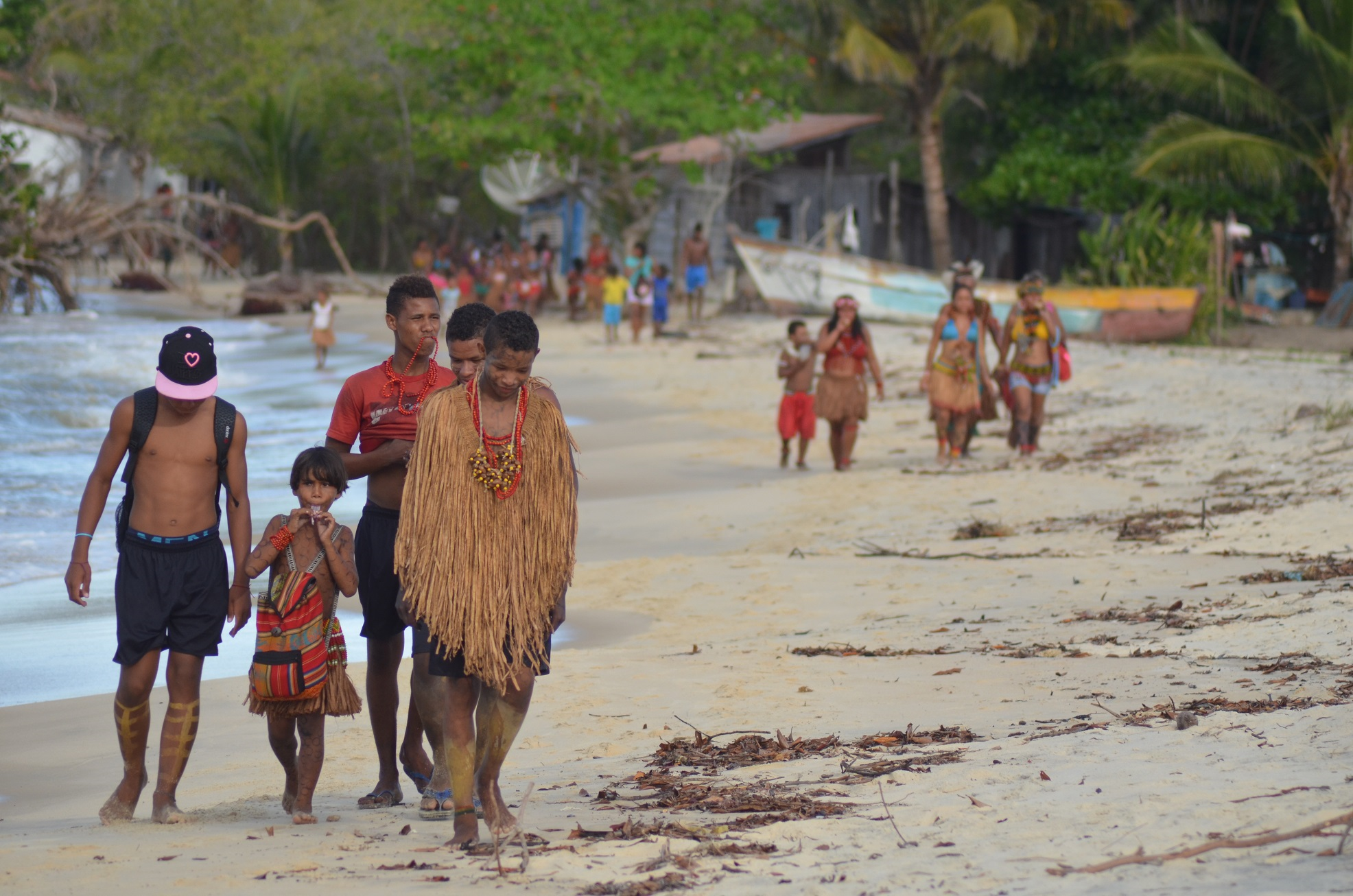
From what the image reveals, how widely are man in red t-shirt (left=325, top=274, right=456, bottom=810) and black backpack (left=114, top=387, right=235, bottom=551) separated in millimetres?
332

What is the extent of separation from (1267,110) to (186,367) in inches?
915

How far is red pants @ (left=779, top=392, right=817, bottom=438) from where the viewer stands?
12844mm

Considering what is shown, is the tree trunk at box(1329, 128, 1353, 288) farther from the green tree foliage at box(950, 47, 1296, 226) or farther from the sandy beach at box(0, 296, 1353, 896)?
the sandy beach at box(0, 296, 1353, 896)

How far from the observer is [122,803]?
4.71 m

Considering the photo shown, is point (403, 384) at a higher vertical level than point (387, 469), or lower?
higher

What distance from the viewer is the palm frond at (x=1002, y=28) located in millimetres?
25375

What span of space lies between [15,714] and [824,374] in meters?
7.63

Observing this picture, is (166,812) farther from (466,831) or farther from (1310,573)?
(1310,573)

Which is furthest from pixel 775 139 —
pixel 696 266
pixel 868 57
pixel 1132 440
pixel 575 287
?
pixel 1132 440

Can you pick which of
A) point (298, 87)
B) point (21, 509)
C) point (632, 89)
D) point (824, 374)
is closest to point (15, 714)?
point (21, 509)

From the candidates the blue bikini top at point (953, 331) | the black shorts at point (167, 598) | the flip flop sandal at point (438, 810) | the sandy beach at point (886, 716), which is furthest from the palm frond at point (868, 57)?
the flip flop sandal at point (438, 810)

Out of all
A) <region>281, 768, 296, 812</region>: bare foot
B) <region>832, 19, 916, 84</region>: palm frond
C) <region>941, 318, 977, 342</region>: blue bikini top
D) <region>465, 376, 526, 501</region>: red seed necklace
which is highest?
<region>832, 19, 916, 84</region>: palm frond

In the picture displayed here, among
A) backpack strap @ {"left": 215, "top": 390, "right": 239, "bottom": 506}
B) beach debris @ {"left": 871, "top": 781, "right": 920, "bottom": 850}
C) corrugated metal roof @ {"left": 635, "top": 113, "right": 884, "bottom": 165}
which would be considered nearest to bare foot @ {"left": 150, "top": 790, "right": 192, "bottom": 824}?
backpack strap @ {"left": 215, "top": 390, "right": 239, "bottom": 506}

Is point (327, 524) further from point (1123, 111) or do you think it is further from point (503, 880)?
point (1123, 111)
